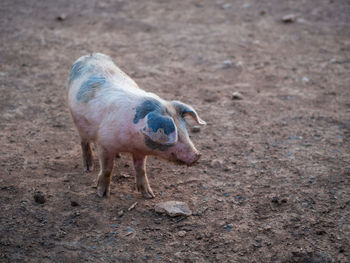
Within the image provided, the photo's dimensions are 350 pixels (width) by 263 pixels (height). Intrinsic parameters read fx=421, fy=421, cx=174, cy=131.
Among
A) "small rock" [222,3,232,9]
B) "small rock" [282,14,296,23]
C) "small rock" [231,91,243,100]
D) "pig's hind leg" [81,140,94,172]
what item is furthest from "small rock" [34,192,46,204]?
"small rock" [222,3,232,9]

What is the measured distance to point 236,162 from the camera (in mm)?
5180

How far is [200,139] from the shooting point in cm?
571

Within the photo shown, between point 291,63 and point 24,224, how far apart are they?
5750 millimetres

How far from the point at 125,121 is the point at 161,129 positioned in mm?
438

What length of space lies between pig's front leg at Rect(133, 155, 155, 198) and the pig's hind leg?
2.32 feet

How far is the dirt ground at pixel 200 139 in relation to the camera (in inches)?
154

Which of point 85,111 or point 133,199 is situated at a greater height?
point 85,111

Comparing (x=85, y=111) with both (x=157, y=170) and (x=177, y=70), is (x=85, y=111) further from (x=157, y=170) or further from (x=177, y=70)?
(x=177, y=70)

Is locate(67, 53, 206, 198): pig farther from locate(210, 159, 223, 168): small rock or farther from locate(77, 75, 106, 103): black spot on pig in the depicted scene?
locate(210, 159, 223, 168): small rock

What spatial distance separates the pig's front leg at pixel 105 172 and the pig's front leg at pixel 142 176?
29 centimetres

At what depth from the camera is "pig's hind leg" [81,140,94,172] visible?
16.3ft

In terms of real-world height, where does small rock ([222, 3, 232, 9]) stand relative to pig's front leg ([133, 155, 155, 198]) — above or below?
above

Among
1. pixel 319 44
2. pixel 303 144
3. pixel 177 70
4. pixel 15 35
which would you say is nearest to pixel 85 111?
pixel 303 144

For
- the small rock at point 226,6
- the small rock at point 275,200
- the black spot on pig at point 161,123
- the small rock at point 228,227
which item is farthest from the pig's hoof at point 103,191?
the small rock at point 226,6
